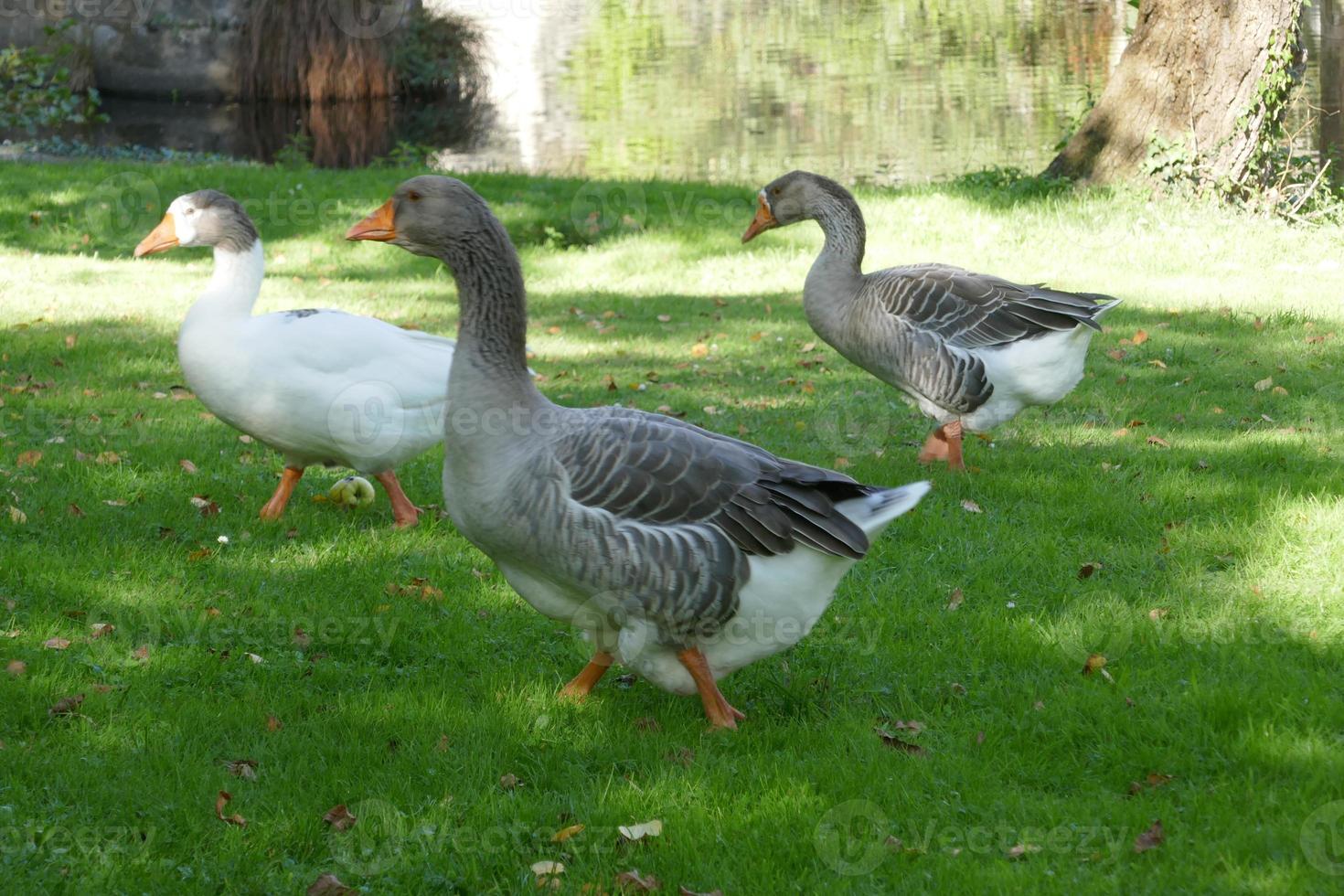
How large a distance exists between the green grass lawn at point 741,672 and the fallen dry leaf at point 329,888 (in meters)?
0.06

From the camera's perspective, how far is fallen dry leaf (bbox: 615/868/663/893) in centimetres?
366

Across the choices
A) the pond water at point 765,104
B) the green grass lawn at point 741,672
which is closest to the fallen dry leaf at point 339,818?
the green grass lawn at point 741,672

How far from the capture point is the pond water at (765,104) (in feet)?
69.2

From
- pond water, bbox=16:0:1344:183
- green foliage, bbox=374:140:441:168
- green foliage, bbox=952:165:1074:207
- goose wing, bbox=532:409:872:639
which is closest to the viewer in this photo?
goose wing, bbox=532:409:872:639

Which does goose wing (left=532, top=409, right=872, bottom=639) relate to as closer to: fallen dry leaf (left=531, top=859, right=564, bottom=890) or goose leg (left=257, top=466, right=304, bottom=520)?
fallen dry leaf (left=531, top=859, right=564, bottom=890)

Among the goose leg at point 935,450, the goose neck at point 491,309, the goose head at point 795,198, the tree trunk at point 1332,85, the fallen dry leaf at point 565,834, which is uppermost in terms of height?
the tree trunk at point 1332,85

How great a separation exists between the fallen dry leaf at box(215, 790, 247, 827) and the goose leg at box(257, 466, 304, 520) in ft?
8.96

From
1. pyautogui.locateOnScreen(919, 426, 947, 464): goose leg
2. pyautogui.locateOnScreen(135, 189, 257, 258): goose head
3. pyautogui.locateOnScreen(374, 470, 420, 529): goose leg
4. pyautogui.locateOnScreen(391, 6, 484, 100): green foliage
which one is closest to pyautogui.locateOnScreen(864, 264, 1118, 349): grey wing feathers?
pyautogui.locateOnScreen(919, 426, 947, 464): goose leg

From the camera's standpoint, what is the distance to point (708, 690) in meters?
4.57

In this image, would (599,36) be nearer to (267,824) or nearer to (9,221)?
(9,221)

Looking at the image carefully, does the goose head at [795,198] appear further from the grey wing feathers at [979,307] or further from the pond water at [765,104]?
the pond water at [765,104]

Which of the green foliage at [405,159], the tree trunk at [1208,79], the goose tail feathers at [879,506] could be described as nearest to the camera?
the goose tail feathers at [879,506]

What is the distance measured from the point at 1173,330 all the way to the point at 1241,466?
3390mm

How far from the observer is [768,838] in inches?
154
